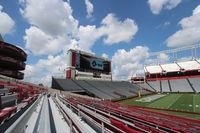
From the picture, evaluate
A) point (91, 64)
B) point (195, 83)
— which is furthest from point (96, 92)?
point (195, 83)

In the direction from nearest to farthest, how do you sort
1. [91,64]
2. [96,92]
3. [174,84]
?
[96,92] < [91,64] < [174,84]

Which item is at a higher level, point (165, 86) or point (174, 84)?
point (174, 84)

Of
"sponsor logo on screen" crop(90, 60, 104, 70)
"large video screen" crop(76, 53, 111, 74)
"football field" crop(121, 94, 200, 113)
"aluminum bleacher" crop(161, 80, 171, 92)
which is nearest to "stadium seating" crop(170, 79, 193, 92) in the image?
"aluminum bleacher" crop(161, 80, 171, 92)

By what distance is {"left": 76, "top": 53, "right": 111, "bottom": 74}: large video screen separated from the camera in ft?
145

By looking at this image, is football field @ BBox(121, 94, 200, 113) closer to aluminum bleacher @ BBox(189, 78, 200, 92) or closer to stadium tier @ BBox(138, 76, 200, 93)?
aluminum bleacher @ BBox(189, 78, 200, 92)

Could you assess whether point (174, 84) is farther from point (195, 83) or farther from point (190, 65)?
point (190, 65)

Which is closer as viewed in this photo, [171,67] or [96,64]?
[96,64]

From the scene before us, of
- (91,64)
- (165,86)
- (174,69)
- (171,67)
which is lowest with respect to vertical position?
(165,86)

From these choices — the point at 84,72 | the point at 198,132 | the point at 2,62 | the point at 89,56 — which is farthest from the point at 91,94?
the point at 198,132

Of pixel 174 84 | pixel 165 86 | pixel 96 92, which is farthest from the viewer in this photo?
pixel 165 86

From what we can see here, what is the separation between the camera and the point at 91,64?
155 ft

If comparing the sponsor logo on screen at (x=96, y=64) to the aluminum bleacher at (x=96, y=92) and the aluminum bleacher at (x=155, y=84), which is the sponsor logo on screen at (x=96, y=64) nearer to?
the aluminum bleacher at (x=96, y=92)

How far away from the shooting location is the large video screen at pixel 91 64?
44125 mm

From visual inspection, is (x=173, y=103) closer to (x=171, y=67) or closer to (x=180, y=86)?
(x=180, y=86)
